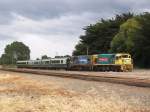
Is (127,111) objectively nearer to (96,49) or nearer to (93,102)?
(93,102)

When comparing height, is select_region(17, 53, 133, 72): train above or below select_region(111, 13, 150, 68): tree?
below

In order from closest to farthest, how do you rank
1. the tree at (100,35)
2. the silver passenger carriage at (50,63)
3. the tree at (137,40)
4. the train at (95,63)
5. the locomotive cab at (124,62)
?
1. the locomotive cab at (124,62)
2. the train at (95,63)
3. the tree at (137,40)
4. the silver passenger carriage at (50,63)
5. the tree at (100,35)

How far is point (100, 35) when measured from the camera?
112 metres

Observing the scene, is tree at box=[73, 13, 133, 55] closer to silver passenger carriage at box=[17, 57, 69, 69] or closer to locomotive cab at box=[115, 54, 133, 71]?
silver passenger carriage at box=[17, 57, 69, 69]

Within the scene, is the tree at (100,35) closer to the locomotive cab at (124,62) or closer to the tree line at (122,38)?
the tree line at (122,38)

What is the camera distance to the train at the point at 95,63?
71.7m

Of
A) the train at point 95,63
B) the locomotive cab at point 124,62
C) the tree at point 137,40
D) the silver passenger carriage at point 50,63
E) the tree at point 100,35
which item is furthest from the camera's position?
the tree at point 100,35

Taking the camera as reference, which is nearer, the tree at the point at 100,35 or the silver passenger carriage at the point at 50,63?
the silver passenger carriage at the point at 50,63

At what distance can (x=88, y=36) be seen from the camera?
11612cm

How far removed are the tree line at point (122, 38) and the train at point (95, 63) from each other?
7985mm

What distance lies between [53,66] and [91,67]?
18.7 meters

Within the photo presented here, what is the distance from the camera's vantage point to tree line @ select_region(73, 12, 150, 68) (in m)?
82.4

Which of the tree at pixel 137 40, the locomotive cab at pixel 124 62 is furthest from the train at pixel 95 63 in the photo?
the tree at pixel 137 40

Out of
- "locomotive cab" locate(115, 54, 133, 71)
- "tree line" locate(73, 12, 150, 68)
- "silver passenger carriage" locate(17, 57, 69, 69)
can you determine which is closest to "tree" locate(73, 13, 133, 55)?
"tree line" locate(73, 12, 150, 68)
